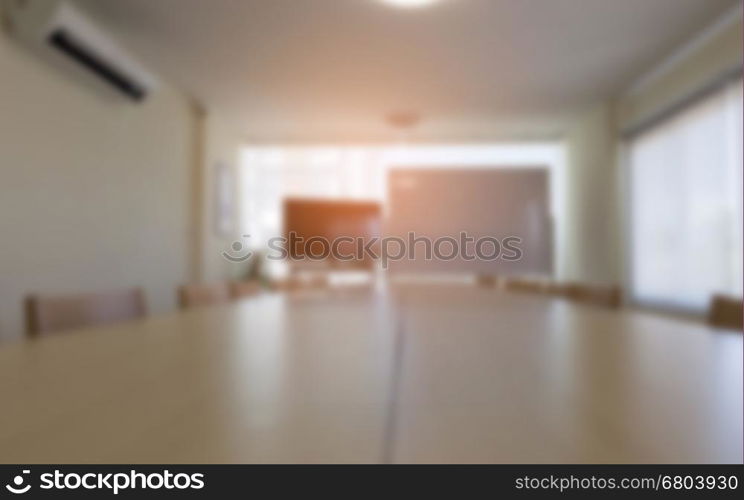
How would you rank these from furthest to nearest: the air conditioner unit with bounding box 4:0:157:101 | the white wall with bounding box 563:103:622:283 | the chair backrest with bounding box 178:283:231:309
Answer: the white wall with bounding box 563:103:622:283
the air conditioner unit with bounding box 4:0:157:101
the chair backrest with bounding box 178:283:231:309

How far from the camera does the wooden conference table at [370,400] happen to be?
0.84 ft

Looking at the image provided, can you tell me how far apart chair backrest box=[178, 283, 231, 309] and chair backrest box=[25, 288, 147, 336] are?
0.26 meters

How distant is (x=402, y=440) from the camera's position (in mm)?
267

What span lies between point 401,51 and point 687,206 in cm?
228

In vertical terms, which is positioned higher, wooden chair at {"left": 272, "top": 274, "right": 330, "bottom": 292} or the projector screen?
the projector screen

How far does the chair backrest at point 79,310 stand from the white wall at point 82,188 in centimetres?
105

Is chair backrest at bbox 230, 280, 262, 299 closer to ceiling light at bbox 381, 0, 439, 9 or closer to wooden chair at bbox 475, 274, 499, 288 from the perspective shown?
ceiling light at bbox 381, 0, 439, 9

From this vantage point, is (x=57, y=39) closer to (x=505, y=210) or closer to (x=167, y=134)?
(x=167, y=134)

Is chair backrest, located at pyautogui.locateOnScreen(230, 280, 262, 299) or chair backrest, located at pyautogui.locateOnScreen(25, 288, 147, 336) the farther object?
chair backrest, located at pyautogui.locateOnScreen(230, 280, 262, 299)

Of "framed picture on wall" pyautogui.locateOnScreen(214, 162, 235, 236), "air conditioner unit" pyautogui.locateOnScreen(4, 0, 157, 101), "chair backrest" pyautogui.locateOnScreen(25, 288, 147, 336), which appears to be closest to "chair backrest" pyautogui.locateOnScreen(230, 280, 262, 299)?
"chair backrest" pyautogui.locateOnScreen(25, 288, 147, 336)

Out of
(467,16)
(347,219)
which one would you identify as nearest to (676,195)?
(467,16)

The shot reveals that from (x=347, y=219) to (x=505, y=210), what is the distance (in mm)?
1148

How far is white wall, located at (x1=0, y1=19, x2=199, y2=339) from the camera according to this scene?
1.99m

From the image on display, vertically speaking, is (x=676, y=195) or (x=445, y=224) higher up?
(x=676, y=195)
